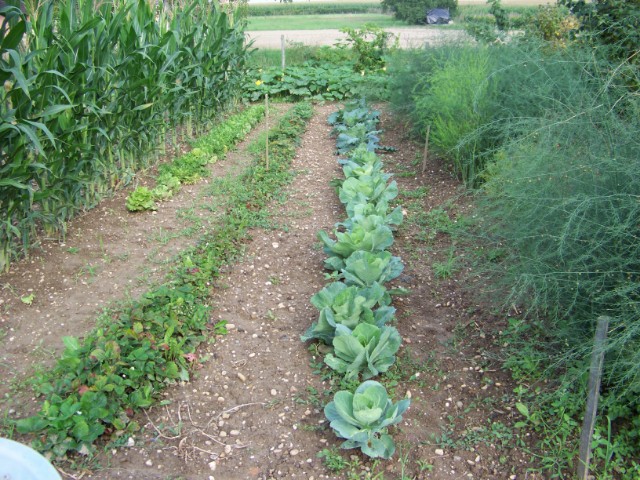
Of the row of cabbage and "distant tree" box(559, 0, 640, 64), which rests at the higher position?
"distant tree" box(559, 0, 640, 64)

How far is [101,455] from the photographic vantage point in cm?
281

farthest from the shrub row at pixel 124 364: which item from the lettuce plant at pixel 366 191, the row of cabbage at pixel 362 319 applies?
the lettuce plant at pixel 366 191

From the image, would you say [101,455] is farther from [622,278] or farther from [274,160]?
[274,160]

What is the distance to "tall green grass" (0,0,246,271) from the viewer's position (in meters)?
3.96

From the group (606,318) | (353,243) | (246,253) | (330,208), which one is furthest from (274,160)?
(606,318)

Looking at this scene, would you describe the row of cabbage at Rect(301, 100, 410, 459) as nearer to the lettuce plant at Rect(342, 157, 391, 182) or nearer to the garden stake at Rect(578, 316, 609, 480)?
the lettuce plant at Rect(342, 157, 391, 182)

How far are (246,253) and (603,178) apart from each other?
108 inches

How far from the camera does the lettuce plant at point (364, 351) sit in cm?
321

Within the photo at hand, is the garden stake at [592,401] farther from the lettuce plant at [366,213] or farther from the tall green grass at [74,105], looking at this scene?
the tall green grass at [74,105]

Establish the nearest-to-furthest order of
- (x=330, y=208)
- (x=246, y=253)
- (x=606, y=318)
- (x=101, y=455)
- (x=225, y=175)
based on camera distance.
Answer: (x=606, y=318), (x=101, y=455), (x=246, y=253), (x=330, y=208), (x=225, y=175)

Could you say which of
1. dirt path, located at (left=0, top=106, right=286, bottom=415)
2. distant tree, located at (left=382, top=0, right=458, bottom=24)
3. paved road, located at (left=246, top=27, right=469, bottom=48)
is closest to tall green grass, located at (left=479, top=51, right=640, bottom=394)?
dirt path, located at (left=0, top=106, right=286, bottom=415)

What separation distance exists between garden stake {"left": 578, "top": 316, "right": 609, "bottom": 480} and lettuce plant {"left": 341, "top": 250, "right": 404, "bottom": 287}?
1527 mm

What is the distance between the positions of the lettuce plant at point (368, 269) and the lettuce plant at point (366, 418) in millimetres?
1050

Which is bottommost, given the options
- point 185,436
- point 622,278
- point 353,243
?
point 185,436
